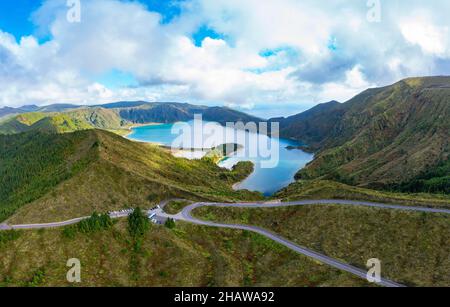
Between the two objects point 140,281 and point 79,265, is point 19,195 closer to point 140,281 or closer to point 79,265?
point 79,265

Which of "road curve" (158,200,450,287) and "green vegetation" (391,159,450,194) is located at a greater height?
"green vegetation" (391,159,450,194)

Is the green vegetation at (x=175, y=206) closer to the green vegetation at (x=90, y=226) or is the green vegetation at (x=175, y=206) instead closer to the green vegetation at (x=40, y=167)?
the green vegetation at (x=90, y=226)

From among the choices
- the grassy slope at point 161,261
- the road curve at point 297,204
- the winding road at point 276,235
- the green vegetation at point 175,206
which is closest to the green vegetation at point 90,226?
the grassy slope at point 161,261

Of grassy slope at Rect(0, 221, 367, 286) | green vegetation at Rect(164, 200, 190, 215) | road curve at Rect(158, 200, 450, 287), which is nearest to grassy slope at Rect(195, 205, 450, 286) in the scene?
road curve at Rect(158, 200, 450, 287)

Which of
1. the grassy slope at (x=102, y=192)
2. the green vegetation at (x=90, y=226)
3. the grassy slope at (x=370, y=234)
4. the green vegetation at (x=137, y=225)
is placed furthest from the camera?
the grassy slope at (x=102, y=192)

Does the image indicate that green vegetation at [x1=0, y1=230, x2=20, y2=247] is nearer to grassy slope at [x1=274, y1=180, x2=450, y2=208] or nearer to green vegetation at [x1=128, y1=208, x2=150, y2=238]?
green vegetation at [x1=128, y1=208, x2=150, y2=238]

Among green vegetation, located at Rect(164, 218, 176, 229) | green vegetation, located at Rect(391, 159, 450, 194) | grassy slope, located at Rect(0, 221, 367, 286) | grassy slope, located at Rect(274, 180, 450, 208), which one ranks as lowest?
grassy slope, located at Rect(0, 221, 367, 286)

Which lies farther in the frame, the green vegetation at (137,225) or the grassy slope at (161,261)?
the green vegetation at (137,225)

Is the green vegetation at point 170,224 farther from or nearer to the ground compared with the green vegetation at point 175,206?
nearer to the ground
